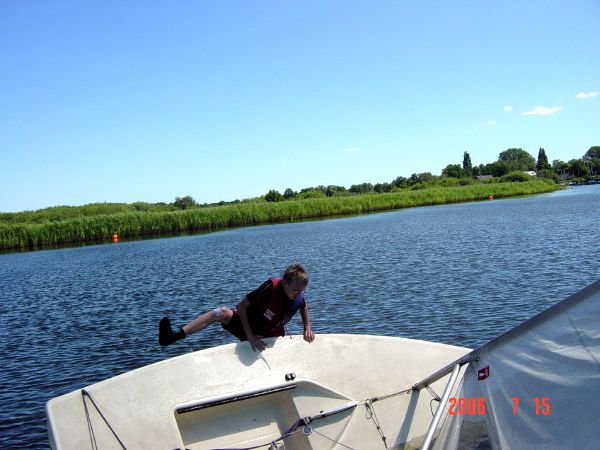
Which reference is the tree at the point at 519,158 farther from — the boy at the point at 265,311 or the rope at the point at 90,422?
the rope at the point at 90,422

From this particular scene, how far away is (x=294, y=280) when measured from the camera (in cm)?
612

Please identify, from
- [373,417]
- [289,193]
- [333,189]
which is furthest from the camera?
[333,189]

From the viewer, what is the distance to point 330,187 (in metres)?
122

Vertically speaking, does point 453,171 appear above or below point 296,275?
above

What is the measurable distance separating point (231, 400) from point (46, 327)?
415 inches

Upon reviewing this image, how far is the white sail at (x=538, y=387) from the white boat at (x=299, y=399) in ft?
0.06

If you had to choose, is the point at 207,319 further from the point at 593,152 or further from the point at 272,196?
the point at 593,152

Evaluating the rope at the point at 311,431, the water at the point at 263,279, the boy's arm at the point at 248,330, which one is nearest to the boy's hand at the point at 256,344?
the boy's arm at the point at 248,330

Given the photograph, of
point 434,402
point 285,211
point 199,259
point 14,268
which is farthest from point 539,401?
point 285,211

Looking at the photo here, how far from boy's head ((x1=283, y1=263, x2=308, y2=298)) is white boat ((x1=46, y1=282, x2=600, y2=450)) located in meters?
0.54

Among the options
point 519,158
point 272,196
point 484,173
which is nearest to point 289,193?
point 272,196

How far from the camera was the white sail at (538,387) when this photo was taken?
3076mm
